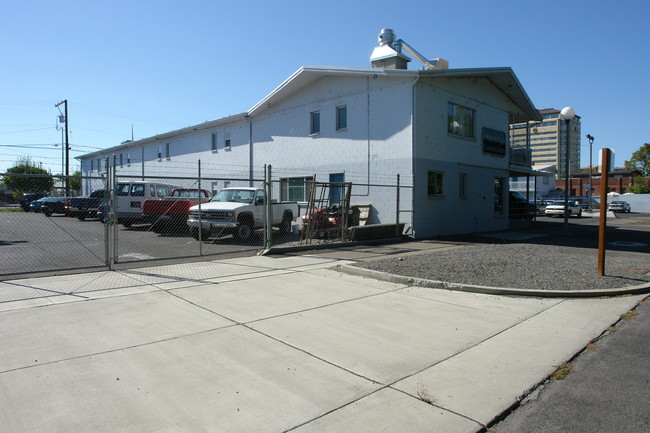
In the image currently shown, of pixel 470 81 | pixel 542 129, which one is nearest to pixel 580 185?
pixel 542 129

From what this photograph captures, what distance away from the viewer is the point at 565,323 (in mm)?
5543

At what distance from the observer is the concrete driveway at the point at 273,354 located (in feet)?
10.4

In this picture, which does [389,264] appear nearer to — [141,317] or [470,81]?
[141,317]

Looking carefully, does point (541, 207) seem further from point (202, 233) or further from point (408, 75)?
point (202, 233)

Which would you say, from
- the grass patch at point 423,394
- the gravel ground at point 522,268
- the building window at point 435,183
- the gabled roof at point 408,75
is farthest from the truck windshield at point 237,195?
the grass patch at point 423,394

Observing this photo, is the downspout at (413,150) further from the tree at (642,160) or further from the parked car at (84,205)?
the tree at (642,160)

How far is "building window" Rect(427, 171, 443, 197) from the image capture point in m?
17.3

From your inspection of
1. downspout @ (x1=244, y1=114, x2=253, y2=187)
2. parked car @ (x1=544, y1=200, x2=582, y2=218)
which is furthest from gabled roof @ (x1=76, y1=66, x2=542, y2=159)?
parked car @ (x1=544, y1=200, x2=582, y2=218)

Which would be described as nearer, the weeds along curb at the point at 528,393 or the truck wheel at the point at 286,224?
the weeds along curb at the point at 528,393

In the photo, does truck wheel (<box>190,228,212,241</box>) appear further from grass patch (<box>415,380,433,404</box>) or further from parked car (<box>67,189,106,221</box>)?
grass patch (<box>415,380,433,404</box>)

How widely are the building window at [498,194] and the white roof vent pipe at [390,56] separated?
670 cm

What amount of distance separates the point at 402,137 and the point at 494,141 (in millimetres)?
7327

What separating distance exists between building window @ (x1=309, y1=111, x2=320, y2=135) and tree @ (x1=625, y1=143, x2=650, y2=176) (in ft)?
239

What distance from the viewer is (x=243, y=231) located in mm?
13852
